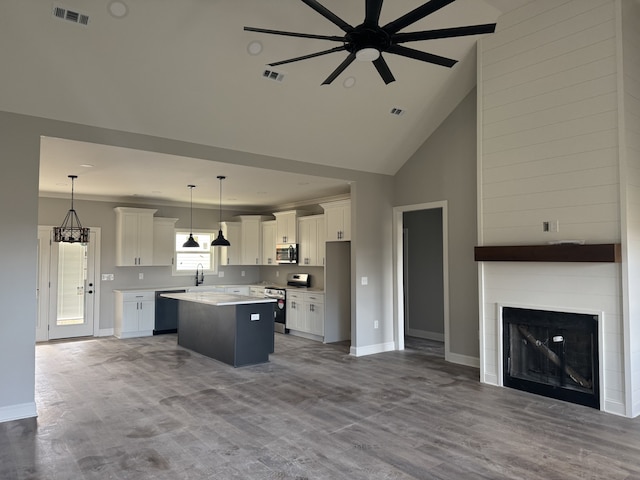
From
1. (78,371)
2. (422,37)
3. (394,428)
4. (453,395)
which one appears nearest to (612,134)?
(422,37)

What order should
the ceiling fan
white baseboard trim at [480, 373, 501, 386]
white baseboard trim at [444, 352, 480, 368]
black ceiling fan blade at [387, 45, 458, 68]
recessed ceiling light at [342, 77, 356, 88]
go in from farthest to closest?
white baseboard trim at [444, 352, 480, 368] < white baseboard trim at [480, 373, 501, 386] < recessed ceiling light at [342, 77, 356, 88] < black ceiling fan blade at [387, 45, 458, 68] < the ceiling fan

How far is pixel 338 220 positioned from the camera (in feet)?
24.5

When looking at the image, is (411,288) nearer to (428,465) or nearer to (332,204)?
(332,204)

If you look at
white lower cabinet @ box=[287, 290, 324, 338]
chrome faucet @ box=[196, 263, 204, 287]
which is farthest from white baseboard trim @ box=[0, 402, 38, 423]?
chrome faucet @ box=[196, 263, 204, 287]

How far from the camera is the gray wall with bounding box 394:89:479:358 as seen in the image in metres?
5.97

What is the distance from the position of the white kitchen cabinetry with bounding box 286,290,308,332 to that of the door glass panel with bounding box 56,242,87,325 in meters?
3.95

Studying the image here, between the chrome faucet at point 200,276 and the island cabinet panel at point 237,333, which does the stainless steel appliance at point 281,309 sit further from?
the island cabinet panel at point 237,333

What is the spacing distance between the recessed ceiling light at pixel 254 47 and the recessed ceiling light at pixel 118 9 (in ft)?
3.68

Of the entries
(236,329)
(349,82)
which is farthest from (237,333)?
(349,82)

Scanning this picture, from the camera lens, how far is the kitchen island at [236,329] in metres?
5.96

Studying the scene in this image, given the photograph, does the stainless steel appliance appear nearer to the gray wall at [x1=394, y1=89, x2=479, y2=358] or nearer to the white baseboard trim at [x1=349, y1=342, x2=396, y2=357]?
the white baseboard trim at [x1=349, y1=342, x2=396, y2=357]

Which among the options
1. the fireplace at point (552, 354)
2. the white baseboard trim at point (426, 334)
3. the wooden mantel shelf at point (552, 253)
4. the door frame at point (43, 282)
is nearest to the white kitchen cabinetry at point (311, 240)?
the white baseboard trim at point (426, 334)

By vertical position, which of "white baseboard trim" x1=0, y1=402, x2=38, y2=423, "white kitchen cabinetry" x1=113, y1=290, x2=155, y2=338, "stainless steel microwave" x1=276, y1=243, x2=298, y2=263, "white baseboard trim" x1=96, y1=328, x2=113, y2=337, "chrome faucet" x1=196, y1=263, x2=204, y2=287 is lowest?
"white baseboard trim" x1=96, y1=328, x2=113, y2=337

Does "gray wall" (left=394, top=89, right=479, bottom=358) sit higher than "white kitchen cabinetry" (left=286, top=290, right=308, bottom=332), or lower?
higher
